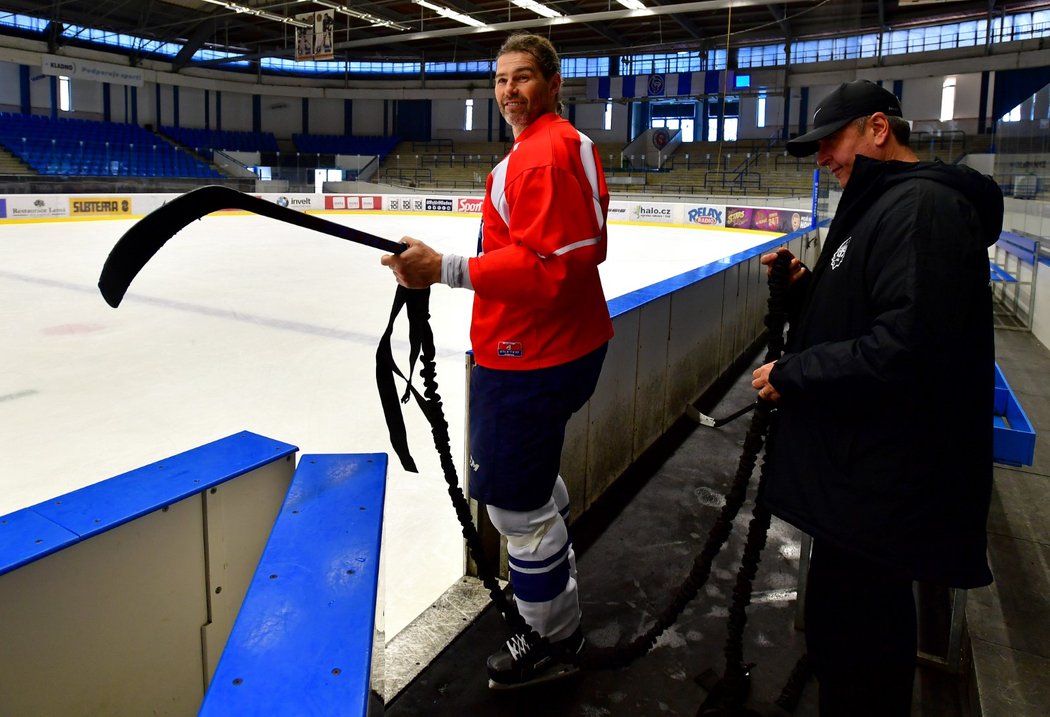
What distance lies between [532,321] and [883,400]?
2.45 ft

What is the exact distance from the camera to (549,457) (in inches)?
76.0

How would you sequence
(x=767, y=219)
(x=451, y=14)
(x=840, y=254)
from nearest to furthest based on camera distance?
(x=840, y=254)
(x=767, y=219)
(x=451, y=14)

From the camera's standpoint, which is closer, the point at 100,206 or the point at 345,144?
the point at 100,206

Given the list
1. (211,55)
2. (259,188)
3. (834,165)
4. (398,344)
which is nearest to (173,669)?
(834,165)

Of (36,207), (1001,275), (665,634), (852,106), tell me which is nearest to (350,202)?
(36,207)

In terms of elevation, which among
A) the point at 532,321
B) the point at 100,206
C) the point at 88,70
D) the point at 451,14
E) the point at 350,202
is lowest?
the point at 532,321

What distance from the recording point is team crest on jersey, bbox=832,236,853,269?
1500 millimetres

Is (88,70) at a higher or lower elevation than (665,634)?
higher

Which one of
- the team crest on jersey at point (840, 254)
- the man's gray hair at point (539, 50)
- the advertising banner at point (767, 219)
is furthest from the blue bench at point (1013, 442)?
the advertising banner at point (767, 219)

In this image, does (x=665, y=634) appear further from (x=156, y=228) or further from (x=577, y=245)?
(x=156, y=228)

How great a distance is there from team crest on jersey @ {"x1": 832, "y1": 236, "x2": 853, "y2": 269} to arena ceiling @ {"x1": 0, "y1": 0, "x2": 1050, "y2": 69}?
22060 mm

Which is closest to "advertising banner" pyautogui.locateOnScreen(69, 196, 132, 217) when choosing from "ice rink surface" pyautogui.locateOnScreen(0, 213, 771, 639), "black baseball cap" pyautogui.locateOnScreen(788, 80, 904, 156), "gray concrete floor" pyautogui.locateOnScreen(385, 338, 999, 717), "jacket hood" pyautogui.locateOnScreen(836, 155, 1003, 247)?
"ice rink surface" pyautogui.locateOnScreen(0, 213, 771, 639)

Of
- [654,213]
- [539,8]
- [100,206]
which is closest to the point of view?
[100,206]

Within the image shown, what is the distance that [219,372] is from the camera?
A: 17.2ft
